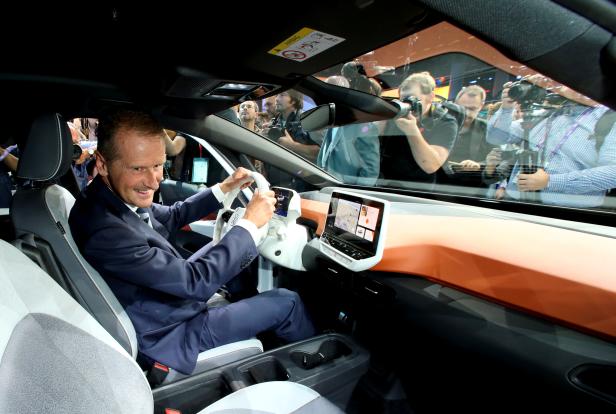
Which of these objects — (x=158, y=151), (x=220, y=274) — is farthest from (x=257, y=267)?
(x=158, y=151)

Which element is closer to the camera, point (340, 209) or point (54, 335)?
point (54, 335)

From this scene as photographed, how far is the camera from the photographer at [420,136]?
2.22 metres

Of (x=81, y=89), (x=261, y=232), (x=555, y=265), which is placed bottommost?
(x=261, y=232)

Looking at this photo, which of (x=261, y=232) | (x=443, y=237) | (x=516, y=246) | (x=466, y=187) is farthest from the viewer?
(x=466, y=187)

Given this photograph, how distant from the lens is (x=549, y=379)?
1.06m

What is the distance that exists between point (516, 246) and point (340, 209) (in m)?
0.72

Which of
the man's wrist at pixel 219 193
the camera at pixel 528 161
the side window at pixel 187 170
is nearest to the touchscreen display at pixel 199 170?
the side window at pixel 187 170

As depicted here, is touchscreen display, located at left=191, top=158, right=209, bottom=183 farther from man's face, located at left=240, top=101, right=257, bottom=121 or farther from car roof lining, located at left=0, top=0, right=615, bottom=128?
car roof lining, located at left=0, top=0, right=615, bottom=128

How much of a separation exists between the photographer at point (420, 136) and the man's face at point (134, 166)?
140 centimetres

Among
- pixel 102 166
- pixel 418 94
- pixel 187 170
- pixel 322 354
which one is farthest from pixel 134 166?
pixel 187 170

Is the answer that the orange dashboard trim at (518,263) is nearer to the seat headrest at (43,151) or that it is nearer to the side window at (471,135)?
the side window at (471,135)

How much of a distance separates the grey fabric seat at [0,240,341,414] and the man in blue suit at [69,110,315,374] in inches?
12.7

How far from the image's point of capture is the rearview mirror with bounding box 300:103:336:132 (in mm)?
1487

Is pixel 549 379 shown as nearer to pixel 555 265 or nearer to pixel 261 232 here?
pixel 555 265
